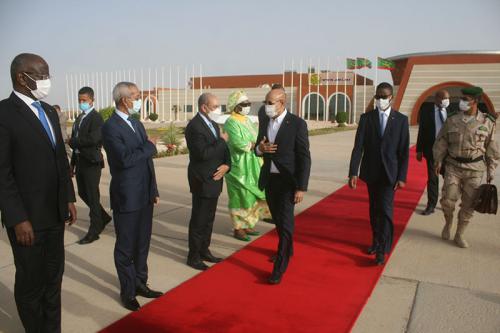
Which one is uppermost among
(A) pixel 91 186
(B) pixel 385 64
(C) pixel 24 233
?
(B) pixel 385 64

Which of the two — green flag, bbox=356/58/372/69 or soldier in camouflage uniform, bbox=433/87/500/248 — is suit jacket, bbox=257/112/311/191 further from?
green flag, bbox=356/58/372/69

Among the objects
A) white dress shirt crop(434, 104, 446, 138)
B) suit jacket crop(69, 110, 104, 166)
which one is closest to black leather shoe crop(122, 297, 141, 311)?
suit jacket crop(69, 110, 104, 166)

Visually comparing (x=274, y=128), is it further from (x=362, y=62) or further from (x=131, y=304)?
(x=362, y=62)

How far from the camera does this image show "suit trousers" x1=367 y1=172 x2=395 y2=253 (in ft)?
15.2

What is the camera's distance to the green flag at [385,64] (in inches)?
1889

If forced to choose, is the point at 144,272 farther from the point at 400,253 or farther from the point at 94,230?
the point at 400,253

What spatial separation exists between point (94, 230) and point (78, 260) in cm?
70

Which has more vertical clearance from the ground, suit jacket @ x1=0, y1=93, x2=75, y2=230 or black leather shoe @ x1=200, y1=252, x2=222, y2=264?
suit jacket @ x1=0, y1=93, x2=75, y2=230

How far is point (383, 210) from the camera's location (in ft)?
15.4

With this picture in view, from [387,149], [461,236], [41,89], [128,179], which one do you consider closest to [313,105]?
[461,236]

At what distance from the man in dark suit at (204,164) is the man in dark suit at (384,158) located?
154cm

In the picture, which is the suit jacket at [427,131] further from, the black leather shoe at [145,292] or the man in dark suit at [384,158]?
the black leather shoe at [145,292]

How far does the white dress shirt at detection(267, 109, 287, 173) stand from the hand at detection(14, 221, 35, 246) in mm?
2206

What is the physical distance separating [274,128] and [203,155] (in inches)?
29.3
